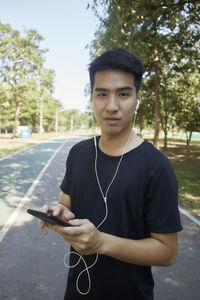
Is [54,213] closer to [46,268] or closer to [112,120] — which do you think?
[112,120]

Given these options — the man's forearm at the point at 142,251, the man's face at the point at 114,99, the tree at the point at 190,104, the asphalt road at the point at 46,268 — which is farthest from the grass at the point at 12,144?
the man's forearm at the point at 142,251

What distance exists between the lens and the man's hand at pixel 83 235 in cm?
111

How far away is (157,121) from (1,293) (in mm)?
12727

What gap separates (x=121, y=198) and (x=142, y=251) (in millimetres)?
282

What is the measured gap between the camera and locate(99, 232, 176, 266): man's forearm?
125cm

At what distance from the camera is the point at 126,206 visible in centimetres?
141

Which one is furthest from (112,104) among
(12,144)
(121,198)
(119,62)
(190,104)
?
(12,144)

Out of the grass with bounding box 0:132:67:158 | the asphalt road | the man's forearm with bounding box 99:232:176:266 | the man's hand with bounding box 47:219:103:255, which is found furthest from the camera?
the grass with bounding box 0:132:67:158

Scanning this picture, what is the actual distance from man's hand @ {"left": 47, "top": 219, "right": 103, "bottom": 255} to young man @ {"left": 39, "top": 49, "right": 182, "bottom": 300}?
0.12ft

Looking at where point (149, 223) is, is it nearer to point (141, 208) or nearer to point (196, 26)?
point (141, 208)

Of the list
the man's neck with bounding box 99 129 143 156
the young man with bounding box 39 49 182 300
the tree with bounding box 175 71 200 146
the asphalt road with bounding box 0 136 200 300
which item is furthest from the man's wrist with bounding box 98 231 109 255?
the tree with bounding box 175 71 200 146

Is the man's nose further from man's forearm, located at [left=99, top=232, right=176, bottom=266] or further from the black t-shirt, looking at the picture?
man's forearm, located at [left=99, top=232, right=176, bottom=266]

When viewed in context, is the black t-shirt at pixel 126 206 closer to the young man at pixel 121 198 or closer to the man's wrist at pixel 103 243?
the young man at pixel 121 198

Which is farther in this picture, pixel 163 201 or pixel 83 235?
pixel 163 201
